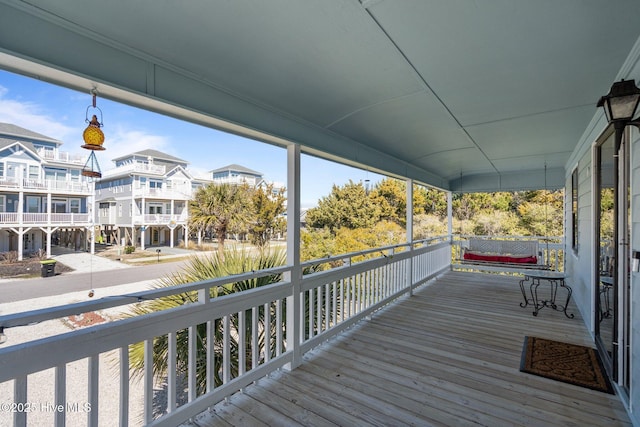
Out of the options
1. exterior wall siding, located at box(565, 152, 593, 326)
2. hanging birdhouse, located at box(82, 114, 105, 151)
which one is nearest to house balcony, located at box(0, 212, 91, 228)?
hanging birdhouse, located at box(82, 114, 105, 151)

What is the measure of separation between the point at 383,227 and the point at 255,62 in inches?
416

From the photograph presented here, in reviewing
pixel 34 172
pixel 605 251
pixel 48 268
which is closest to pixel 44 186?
pixel 34 172

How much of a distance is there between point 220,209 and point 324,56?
2.22 m

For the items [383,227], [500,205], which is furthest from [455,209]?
[383,227]

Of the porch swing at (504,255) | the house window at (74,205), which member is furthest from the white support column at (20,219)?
the porch swing at (504,255)

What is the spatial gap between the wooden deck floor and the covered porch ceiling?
208 cm

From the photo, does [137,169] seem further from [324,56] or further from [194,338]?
[324,56]

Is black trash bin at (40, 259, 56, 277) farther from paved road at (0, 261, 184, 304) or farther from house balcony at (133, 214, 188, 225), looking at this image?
house balcony at (133, 214, 188, 225)

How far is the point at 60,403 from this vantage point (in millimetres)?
1473

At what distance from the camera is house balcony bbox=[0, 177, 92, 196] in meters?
1.68

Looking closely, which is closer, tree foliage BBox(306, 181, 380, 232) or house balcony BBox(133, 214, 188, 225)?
house balcony BBox(133, 214, 188, 225)

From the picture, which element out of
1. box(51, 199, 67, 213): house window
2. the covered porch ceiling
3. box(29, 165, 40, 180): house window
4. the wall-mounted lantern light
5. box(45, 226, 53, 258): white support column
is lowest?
box(45, 226, 53, 258): white support column

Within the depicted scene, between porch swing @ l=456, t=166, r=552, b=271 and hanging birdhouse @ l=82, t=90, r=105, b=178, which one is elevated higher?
hanging birdhouse @ l=82, t=90, r=105, b=178

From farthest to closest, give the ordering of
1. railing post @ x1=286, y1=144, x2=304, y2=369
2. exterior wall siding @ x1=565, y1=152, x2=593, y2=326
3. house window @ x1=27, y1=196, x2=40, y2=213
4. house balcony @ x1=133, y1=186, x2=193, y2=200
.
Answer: exterior wall siding @ x1=565, y1=152, x2=593, y2=326, railing post @ x1=286, y1=144, x2=304, y2=369, house balcony @ x1=133, y1=186, x2=193, y2=200, house window @ x1=27, y1=196, x2=40, y2=213
